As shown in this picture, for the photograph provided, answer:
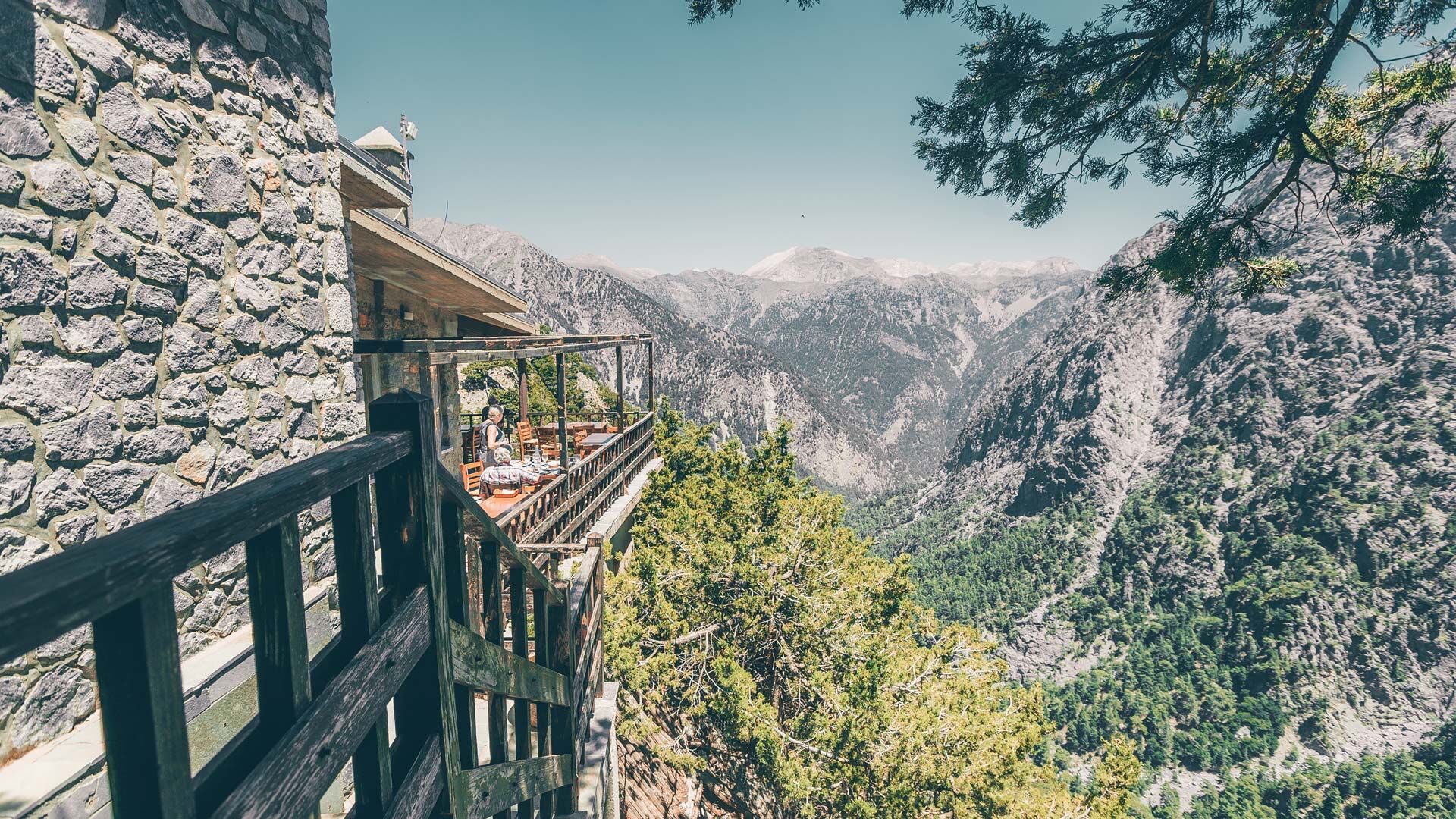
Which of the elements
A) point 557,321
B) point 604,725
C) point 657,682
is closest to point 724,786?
point 657,682

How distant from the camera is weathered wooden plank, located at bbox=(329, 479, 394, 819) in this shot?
106 cm

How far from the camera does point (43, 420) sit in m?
2.33

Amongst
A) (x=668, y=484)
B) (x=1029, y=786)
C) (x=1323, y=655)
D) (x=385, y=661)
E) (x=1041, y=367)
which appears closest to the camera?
(x=385, y=661)

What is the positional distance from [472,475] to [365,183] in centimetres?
541

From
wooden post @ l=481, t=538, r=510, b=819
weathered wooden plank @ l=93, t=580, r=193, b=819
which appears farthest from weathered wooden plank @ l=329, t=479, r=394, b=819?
wooden post @ l=481, t=538, r=510, b=819

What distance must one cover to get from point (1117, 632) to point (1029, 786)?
64.4 meters

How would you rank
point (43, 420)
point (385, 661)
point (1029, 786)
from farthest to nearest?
point (1029, 786), point (43, 420), point (385, 661)

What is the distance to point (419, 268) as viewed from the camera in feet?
22.2

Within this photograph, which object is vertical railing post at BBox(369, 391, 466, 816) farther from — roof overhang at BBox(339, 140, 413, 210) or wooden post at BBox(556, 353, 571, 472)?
wooden post at BBox(556, 353, 571, 472)

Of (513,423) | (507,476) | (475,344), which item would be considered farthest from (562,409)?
(513,423)

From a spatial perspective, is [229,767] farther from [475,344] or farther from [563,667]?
[475,344]

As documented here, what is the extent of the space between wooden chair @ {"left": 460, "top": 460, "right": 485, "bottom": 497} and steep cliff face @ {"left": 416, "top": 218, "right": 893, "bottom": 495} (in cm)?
9333

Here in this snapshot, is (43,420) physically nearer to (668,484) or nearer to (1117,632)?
(668,484)

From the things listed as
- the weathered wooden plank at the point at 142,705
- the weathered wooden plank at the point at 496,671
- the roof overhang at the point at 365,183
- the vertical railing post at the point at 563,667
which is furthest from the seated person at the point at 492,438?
the weathered wooden plank at the point at 142,705
